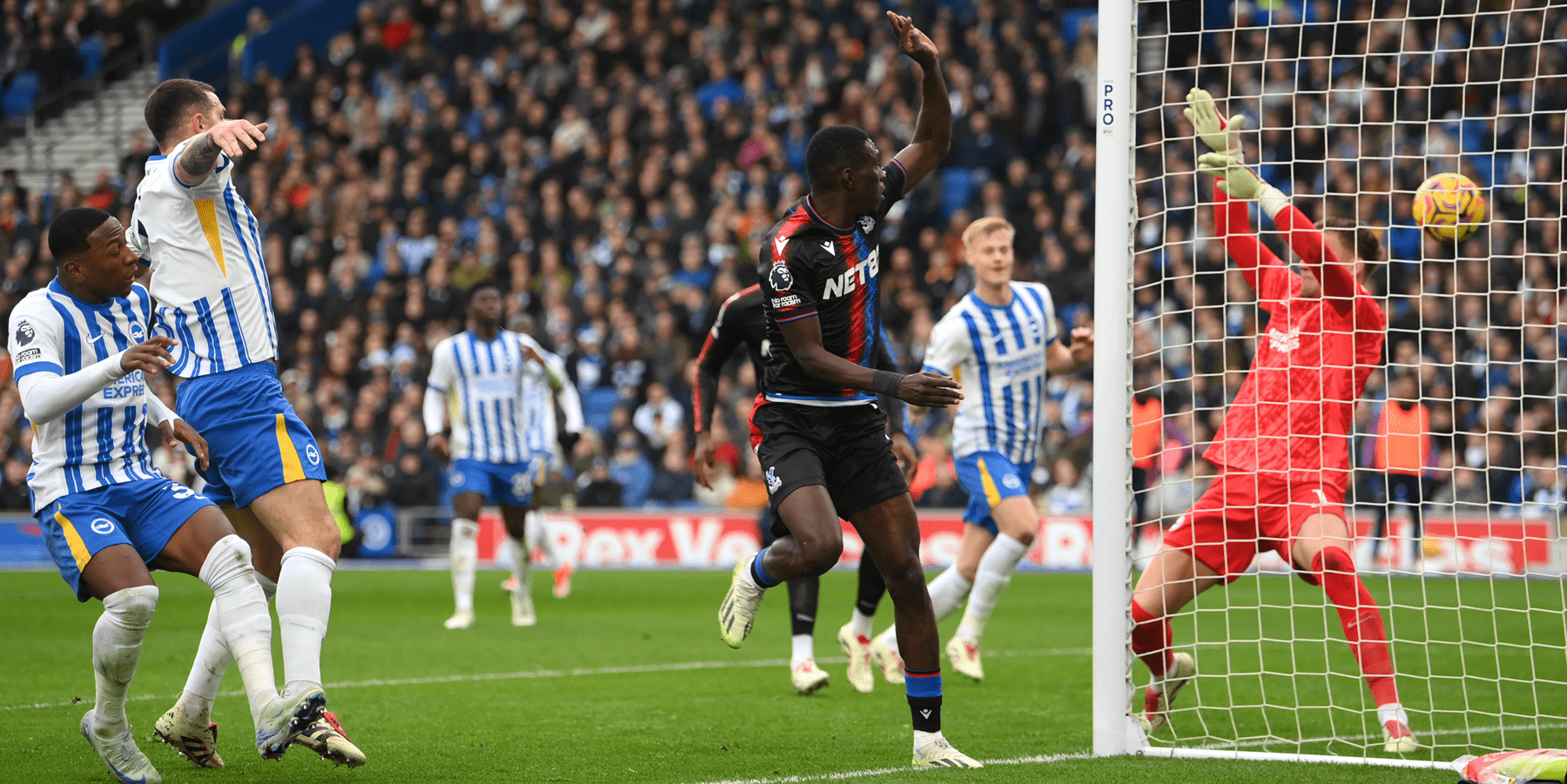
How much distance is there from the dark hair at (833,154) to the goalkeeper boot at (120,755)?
306 cm

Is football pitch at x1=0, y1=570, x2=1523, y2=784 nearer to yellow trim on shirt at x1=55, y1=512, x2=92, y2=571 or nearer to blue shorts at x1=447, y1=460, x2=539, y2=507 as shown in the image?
yellow trim on shirt at x1=55, y1=512, x2=92, y2=571

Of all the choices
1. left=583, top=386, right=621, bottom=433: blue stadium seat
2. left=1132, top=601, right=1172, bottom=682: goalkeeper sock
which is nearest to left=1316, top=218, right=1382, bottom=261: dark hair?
left=1132, top=601, right=1172, bottom=682: goalkeeper sock

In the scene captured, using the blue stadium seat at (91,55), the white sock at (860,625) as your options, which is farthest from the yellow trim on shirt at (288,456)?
the blue stadium seat at (91,55)

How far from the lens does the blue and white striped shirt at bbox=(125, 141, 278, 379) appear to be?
5117 mm

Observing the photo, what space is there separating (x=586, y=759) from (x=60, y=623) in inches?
279

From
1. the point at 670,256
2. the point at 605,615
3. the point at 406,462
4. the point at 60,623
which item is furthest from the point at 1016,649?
the point at 670,256

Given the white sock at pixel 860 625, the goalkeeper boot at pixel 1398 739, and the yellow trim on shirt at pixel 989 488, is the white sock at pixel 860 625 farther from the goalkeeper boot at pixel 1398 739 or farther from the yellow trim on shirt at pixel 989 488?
the goalkeeper boot at pixel 1398 739

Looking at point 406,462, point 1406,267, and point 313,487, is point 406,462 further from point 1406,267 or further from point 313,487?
point 313,487

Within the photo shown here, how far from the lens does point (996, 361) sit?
8.17 meters

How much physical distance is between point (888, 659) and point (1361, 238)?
10.8 feet

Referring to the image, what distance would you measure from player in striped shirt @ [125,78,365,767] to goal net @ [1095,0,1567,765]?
113 inches

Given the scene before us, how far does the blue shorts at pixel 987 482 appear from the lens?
8055 millimetres

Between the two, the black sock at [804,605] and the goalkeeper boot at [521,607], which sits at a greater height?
the black sock at [804,605]

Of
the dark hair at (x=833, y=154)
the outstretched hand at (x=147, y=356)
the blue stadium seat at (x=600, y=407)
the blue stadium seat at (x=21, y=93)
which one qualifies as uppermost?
the blue stadium seat at (x=21, y=93)
